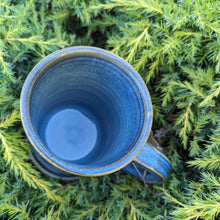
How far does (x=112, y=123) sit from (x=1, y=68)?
40 cm

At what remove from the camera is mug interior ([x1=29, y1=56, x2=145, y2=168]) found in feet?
2.22

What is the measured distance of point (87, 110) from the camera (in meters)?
0.98

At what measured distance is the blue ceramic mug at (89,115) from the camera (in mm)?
599

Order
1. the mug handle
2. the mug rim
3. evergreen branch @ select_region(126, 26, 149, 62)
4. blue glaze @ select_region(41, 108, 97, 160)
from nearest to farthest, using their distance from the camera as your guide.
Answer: the mug rim, the mug handle, evergreen branch @ select_region(126, 26, 149, 62), blue glaze @ select_region(41, 108, 97, 160)

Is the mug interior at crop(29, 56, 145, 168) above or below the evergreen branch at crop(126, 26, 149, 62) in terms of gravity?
below

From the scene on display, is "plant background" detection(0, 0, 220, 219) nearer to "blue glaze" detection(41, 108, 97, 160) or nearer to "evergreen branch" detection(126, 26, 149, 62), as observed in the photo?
"evergreen branch" detection(126, 26, 149, 62)

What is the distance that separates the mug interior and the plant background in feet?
0.36

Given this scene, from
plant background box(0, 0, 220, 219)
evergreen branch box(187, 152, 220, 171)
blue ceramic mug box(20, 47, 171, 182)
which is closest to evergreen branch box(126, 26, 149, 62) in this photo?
plant background box(0, 0, 220, 219)

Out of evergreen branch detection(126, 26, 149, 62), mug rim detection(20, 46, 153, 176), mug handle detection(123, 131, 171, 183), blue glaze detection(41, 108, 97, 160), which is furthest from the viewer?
blue glaze detection(41, 108, 97, 160)

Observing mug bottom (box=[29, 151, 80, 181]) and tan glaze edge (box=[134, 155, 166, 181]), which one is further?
mug bottom (box=[29, 151, 80, 181])

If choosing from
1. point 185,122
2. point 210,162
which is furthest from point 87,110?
point 210,162

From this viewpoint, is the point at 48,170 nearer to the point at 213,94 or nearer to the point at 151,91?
the point at 151,91

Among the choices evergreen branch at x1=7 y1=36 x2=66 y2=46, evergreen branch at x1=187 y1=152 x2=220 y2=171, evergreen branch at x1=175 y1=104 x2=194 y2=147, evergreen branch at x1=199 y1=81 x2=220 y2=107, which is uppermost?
evergreen branch at x1=7 y1=36 x2=66 y2=46

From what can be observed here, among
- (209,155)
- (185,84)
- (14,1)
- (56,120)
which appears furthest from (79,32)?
(209,155)
